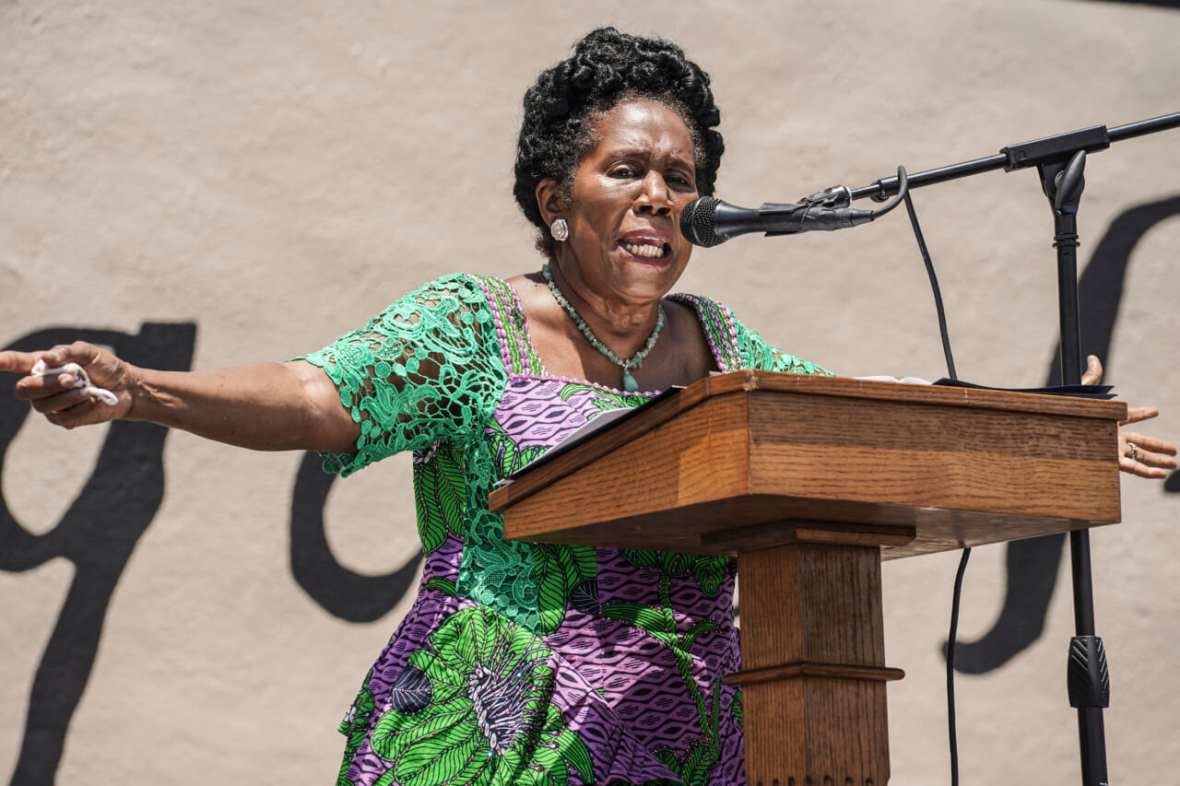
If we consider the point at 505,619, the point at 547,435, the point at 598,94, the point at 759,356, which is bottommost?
the point at 505,619

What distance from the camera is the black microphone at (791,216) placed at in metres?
1.64

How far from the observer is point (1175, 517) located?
163 inches

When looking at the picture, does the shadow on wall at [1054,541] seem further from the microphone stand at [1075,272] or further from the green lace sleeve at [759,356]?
the microphone stand at [1075,272]

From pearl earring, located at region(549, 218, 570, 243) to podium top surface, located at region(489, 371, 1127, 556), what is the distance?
30.0 inches

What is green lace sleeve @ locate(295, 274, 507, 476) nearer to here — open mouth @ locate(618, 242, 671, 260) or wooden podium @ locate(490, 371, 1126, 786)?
open mouth @ locate(618, 242, 671, 260)

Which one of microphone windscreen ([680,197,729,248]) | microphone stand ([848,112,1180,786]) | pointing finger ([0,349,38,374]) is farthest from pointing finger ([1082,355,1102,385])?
pointing finger ([0,349,38,374])

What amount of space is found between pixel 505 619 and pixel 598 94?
884mm

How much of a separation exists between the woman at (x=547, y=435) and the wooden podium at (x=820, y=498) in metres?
0.38

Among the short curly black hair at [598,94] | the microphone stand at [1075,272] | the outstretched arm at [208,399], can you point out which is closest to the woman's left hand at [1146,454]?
the microphone stand at [1075,272]

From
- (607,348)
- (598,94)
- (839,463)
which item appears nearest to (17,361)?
(839,463)

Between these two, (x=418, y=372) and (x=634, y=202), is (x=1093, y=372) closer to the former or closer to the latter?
(x=634, y=202)

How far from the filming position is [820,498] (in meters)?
1.27

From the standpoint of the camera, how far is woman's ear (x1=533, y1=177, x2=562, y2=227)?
2.29m

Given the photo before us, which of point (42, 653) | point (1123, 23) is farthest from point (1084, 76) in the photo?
point (42, 653)
